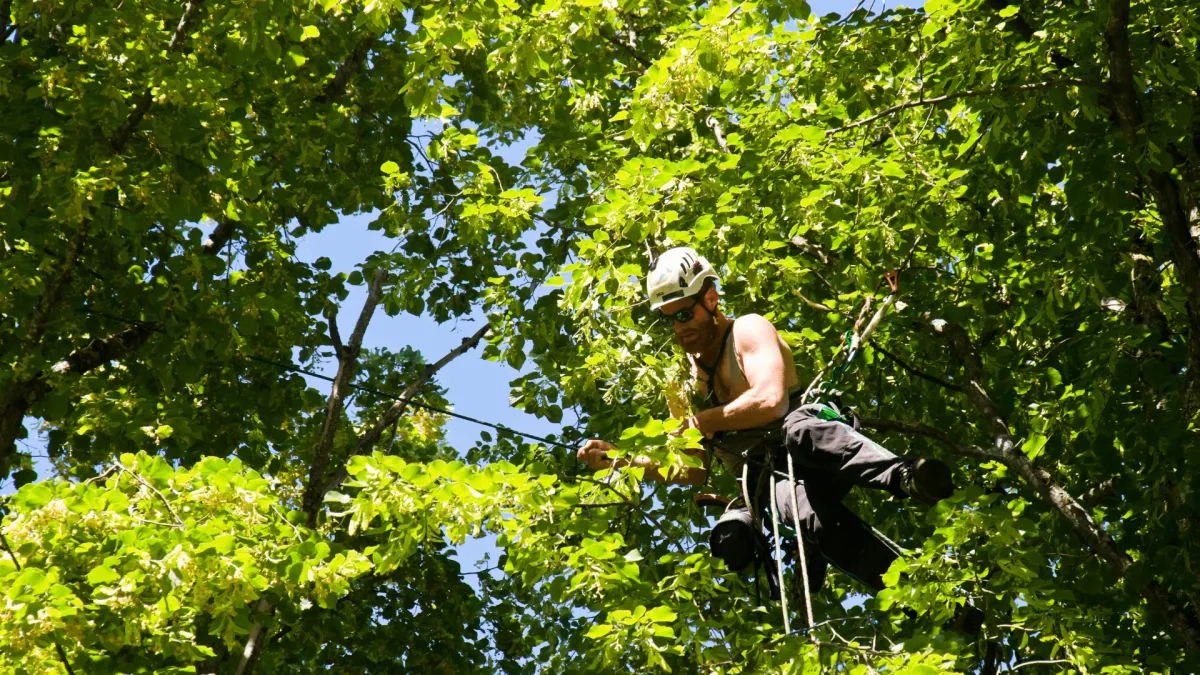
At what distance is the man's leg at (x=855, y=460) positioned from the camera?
4.38 m

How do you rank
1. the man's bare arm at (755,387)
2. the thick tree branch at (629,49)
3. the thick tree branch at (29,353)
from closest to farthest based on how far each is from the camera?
the man's bare arm at (755,387), the thick tree branch at (29,353), the thick tree branch at (629,49)

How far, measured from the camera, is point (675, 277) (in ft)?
16.4

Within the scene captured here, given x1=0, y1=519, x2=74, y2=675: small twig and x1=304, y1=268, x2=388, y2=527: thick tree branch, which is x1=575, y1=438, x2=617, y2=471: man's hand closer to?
x1=0, y1=519, x2=74, y2=675: small twig

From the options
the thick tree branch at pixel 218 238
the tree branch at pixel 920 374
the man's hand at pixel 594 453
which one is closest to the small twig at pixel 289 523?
the man's hand at pixel 594 453

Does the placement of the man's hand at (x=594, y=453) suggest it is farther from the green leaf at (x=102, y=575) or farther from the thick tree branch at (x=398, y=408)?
the thick tree branch at (x=398, y=408)

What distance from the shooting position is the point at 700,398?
521 cm

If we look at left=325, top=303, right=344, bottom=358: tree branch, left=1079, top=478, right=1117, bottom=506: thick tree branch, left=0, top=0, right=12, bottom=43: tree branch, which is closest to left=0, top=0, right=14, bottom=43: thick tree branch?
left=0, top=0, right=12, bottom=43: tree branch

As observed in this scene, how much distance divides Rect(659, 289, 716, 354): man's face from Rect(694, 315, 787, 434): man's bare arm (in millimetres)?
196

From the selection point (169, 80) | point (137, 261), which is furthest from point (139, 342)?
point (169, 80)

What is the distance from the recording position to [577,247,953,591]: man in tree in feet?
15.3

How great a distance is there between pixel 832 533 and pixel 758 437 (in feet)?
1.52

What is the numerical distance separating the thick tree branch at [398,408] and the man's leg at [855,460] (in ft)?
14.9

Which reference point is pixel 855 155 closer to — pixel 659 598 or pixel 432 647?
pixel 659 598

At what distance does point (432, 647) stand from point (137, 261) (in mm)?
3332
